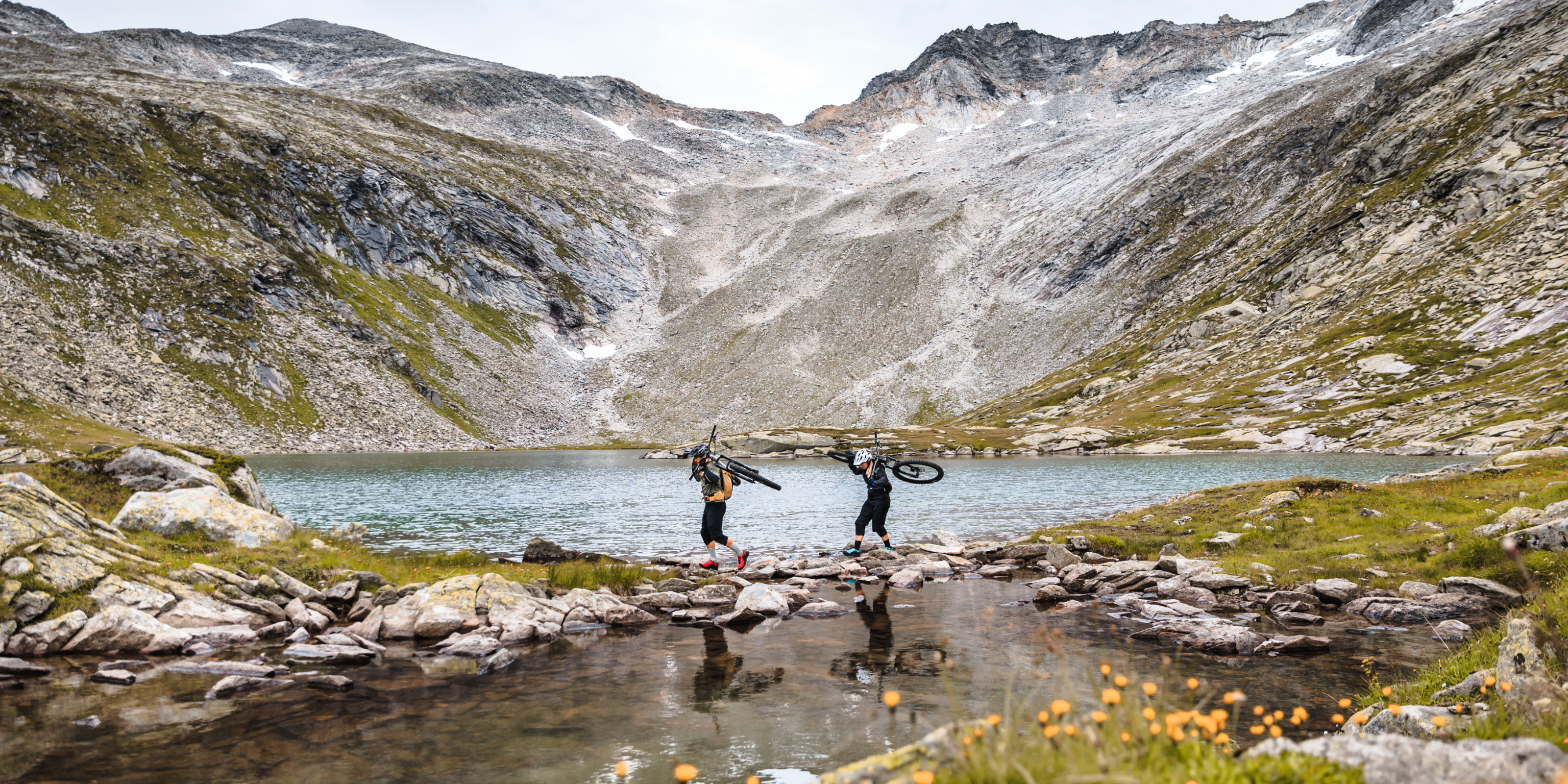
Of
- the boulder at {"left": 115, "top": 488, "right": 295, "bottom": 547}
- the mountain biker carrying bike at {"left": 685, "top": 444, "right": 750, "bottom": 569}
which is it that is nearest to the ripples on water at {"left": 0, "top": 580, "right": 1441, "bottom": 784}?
the boulder at {"left": 115, "top": 488, "right": 295, "bottom": 547}

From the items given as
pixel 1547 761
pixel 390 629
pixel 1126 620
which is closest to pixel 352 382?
pixel 390 629

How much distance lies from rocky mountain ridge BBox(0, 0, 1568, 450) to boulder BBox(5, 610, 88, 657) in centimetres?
7169

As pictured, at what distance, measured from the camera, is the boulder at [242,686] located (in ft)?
36.2

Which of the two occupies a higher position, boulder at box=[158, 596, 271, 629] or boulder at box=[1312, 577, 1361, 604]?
boulder at box=[1312, 577, 1361, 604]

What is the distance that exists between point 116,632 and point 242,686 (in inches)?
154

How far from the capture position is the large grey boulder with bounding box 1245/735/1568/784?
389cm

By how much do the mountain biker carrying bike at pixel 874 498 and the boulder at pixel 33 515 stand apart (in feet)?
66.8

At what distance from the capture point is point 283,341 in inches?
4235

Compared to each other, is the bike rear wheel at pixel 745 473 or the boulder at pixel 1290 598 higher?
the bike rear wheel at pixel 745 473

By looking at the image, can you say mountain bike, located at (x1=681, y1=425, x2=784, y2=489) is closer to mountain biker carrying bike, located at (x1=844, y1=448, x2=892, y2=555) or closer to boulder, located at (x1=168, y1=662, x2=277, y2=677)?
mountain biker carrying bike, located at (x1=844, y1=448, x2=892, y2=555)

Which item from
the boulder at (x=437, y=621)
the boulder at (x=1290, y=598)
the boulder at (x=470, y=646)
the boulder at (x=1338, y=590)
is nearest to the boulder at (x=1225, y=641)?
the boulder at (x=1290, y=598)

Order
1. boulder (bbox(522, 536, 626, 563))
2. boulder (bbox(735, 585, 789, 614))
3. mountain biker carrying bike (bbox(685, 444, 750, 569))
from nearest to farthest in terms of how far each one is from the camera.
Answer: boulder (bbox(735, 585, 789, 614))
boulder (bbox(522, 536, 626, 563))
mountain biker carrying bike (bbox(685, 444, 750, 569))

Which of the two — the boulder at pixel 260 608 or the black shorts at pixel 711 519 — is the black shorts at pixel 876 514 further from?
the boulder at pixel 260 608

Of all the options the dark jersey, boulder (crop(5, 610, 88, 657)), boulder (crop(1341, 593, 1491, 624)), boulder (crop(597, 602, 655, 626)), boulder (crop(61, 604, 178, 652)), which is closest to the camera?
boulder (crop(5, 610, 88, 657))
